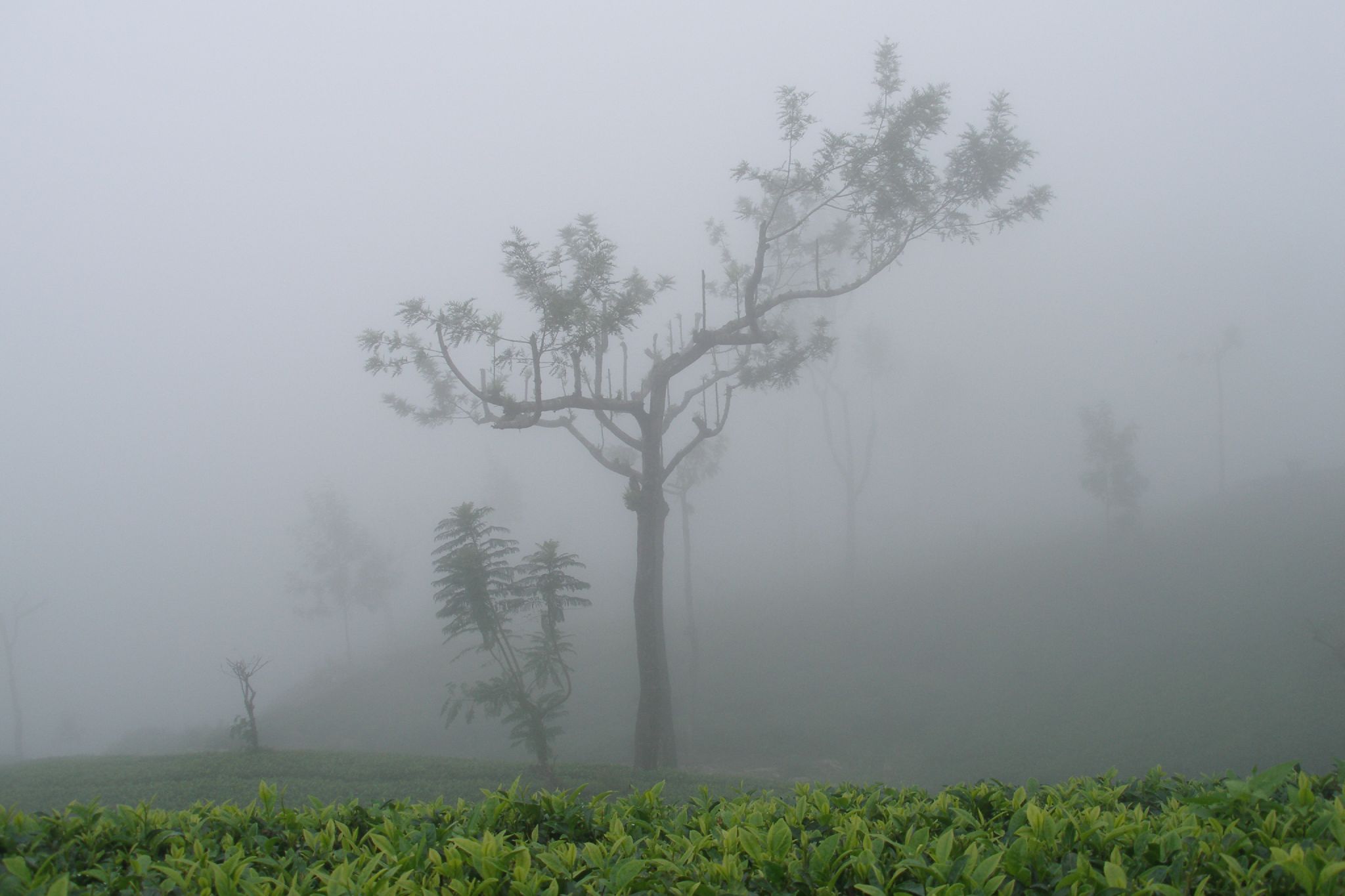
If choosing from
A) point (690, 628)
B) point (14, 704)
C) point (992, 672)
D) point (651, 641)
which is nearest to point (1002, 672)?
point (992, 672)

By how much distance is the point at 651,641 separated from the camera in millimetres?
14039

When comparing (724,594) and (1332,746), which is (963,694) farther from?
(724,594)

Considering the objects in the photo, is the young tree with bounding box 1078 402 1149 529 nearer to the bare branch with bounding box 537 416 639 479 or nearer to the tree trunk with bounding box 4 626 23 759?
the bare branch with bounding box 537 416 639 479

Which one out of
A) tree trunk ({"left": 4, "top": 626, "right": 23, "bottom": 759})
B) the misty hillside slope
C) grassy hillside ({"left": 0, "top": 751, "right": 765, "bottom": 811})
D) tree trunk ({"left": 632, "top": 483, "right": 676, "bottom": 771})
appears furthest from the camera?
tree trunk ({"left": 4, "top": 626, "right": 23, "bottom": 759})

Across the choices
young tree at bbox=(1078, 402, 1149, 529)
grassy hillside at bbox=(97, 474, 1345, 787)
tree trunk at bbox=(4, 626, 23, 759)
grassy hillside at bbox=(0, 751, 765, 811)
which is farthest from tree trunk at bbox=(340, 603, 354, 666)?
young tree at bbox=(1078, 402, 1149, 529)

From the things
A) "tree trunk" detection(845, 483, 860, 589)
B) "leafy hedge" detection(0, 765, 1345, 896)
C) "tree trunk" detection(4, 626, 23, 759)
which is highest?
"tree trunk" detection(845, 483, 860, 589)

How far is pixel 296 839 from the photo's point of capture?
3494mm

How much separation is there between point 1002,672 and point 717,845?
21.6 metres

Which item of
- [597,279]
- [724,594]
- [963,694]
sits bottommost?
[963,694]

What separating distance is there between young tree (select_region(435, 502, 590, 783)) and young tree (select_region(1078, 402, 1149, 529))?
2273 cm

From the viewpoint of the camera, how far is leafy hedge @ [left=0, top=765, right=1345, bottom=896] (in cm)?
269

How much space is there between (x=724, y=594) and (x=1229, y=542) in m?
17.5

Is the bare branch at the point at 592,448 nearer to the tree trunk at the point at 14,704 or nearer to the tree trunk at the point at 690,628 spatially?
the tree trunk at the point at 690,628

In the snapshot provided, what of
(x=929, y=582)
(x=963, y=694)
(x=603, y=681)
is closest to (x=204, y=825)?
Result: (x=963, y=694)
